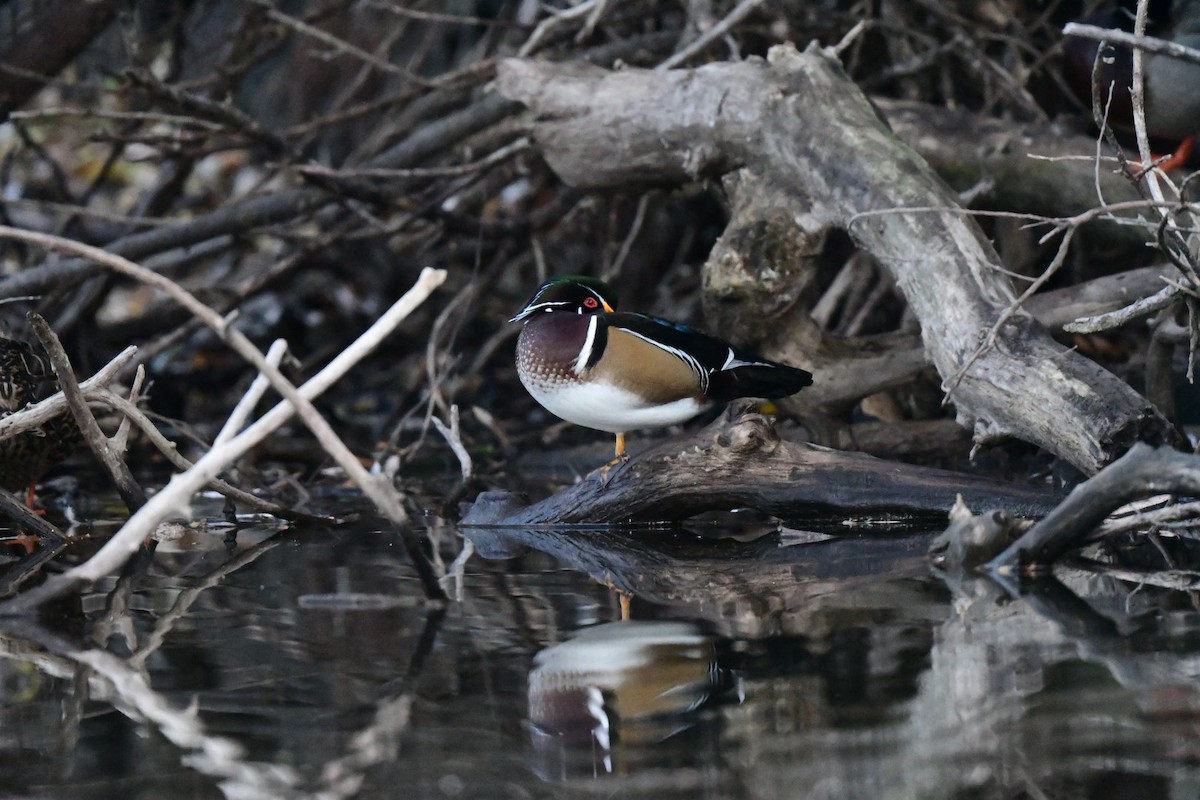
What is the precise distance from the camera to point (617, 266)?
638 cm

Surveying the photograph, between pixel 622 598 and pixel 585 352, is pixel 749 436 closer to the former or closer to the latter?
pixel 585 352

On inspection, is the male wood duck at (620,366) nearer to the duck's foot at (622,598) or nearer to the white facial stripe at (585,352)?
the white facial stripe at (585,352)

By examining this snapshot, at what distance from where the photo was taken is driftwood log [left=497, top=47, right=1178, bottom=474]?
12.3 feet

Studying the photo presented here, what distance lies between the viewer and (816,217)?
15.2ft

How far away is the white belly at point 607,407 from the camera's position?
4051 mm

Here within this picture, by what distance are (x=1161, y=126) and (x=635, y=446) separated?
2.32m

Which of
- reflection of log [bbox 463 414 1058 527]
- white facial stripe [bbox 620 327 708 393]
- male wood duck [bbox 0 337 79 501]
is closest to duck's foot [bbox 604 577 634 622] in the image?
reflection of log [bbox 463 414 1058 527]

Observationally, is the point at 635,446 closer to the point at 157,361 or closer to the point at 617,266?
the point at 617,266

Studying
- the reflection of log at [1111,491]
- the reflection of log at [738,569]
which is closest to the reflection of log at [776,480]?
the reflection of log at [738,569]

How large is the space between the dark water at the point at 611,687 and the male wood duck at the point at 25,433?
115cm

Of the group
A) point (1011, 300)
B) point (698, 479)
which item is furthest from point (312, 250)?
point (1011, 300)

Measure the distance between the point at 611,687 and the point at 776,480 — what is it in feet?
5.36

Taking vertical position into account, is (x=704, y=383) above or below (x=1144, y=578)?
above

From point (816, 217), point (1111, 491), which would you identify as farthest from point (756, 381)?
point (1111, 491)
